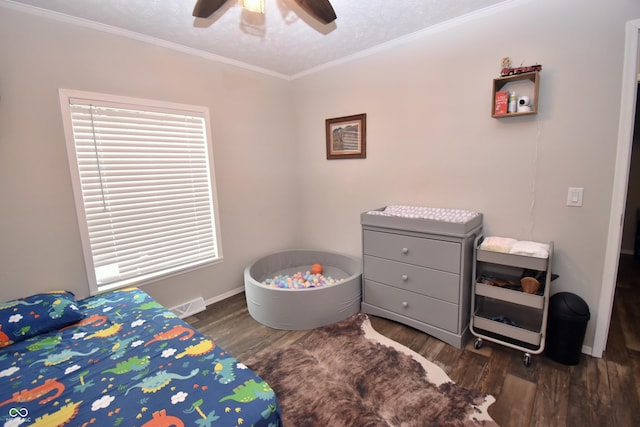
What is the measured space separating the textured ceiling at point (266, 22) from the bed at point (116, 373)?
6.39ft

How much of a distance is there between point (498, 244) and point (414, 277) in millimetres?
655

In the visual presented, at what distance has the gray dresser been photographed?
2.15m

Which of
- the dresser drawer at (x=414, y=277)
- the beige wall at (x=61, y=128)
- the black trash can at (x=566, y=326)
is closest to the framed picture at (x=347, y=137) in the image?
the beige wall at (x=61, y=128)

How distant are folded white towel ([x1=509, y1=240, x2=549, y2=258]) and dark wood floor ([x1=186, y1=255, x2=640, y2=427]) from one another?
2.52ft

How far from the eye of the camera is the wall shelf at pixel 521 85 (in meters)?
1.96

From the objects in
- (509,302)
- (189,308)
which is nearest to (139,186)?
(189,308)

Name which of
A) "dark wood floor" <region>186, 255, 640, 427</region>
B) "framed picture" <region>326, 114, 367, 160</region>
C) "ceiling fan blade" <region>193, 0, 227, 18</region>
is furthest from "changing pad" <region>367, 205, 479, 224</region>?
"ceiling fan blade" <region>193, 0, 227, 18</region>

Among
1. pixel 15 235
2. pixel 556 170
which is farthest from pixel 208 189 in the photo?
pixel 556 170

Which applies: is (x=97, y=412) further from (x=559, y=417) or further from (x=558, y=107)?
(x=558, y=107)

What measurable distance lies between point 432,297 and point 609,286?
111cm

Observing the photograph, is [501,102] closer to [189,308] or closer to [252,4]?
[252,4]

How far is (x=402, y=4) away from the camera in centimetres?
203

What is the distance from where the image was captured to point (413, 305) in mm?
2412

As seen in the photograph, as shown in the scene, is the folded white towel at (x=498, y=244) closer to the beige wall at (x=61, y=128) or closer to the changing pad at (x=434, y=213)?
the changing pad at (x=434, y=213)
